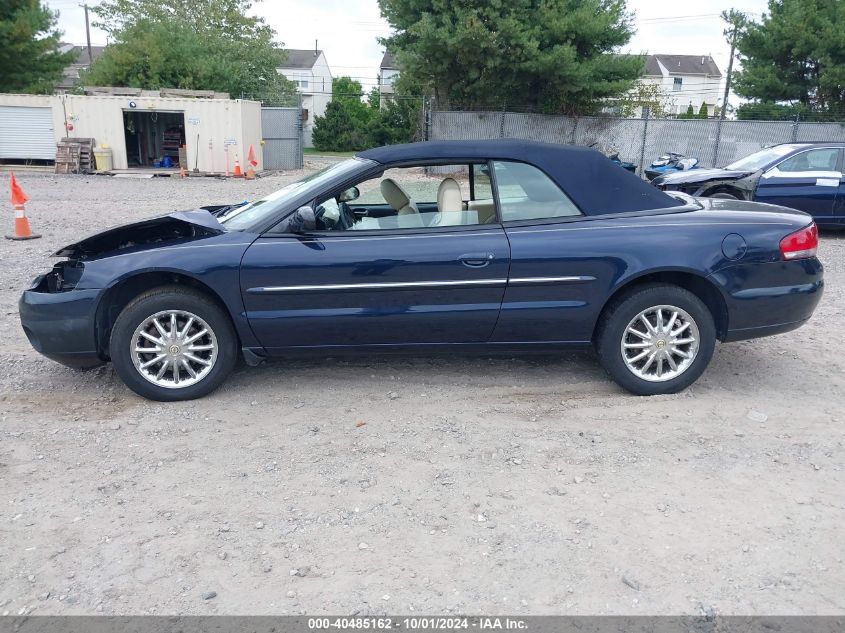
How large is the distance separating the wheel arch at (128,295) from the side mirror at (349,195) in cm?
107

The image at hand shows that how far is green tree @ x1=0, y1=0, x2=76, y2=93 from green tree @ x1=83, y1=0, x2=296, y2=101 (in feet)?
5.53

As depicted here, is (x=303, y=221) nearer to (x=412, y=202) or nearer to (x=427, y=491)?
(x=412, y=202)

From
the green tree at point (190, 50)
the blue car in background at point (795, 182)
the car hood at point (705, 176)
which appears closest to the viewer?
the blue car in background at point (795, 182)

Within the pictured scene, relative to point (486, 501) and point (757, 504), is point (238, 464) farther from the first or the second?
point (757, 504)

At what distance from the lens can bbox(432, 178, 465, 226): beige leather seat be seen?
4559 mm

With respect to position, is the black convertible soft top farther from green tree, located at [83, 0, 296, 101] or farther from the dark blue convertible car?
green tree, located at [83, 0, 296, 101]

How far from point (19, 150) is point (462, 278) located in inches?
961

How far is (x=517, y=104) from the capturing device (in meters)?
26.1

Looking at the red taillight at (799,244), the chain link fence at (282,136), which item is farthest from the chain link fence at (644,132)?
the red taillight at (799,244)

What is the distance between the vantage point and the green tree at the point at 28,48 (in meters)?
26.0

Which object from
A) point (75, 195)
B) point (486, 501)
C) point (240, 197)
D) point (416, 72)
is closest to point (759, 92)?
point (416, 72)

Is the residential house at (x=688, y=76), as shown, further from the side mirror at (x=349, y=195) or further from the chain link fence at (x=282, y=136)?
the side mirror at (x=349, y=195)

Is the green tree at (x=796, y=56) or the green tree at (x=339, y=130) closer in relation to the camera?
the green tree at (x=796, y=56)

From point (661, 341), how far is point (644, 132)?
20202 millimetres
